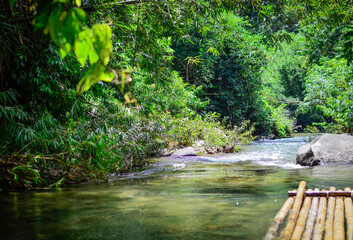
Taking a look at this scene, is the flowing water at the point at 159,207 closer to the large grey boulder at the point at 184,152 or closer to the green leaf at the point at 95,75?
the green leaf at the point at 95,75

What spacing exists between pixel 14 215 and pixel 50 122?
1.49m

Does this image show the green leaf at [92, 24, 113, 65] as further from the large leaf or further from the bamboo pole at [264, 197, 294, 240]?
the bamboo pole at [264, 197, 294, 240]

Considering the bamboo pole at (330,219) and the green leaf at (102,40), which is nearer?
the green leaf at (102,40)

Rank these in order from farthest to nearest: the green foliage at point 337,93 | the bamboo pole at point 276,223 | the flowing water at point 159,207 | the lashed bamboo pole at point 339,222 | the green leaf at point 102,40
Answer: the green foliage at point 337,93, the flowing water at point 159,207, the bamboo pole at point 276,223, the lashed bamboo pole at point 339,222, the green leaf at point 102,40

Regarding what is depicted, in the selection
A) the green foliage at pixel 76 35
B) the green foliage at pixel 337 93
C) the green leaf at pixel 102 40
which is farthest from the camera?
the green foliage at pixel 337 93

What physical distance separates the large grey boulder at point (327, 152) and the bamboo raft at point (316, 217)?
3.78m

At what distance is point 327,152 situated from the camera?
24.4 feet

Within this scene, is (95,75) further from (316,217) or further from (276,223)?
(316,217)

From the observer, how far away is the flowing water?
2.62 m

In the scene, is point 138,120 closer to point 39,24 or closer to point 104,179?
point 104,179

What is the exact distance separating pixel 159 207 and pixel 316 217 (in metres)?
1.43

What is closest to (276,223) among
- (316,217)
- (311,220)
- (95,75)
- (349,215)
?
(311,220)

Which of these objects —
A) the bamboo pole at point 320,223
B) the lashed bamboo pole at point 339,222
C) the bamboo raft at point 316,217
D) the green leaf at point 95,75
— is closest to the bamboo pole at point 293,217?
the bamboo raft at point 316,217

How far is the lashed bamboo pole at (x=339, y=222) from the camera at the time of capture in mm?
2324
